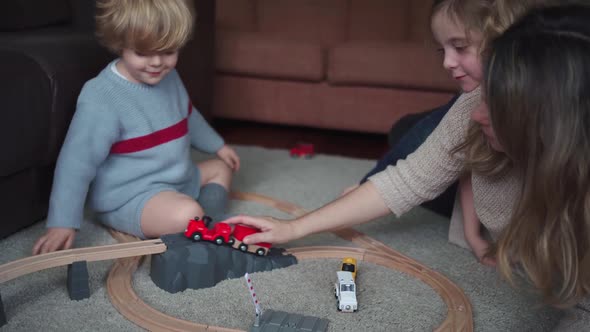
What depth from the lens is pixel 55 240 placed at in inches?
45.9

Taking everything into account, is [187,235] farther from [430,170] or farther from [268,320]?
[430,170]

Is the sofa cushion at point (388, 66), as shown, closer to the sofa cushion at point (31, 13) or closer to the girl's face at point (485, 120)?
the sofa cushion at point (31, 13)

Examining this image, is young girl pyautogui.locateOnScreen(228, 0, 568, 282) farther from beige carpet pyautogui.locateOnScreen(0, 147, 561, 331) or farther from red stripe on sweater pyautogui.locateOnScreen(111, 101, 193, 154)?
red stripe on sweater pyautogui.locateOnScreen(111, 101, 193, 154)

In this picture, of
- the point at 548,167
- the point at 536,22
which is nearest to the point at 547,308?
the point at 548,167

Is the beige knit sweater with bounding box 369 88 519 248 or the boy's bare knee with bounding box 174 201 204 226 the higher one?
the beige knit sweater with bounding box 369 88 519 248

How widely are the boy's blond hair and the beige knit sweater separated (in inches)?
18.4

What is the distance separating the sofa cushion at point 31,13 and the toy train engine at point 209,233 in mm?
746

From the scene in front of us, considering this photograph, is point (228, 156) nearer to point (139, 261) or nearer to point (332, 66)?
point (139, 261)

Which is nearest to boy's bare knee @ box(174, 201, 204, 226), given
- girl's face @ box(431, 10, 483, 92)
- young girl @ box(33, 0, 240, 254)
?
young girl @ box(33, 0, 240, 254)

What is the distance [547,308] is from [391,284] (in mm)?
269

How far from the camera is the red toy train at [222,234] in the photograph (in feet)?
3.67

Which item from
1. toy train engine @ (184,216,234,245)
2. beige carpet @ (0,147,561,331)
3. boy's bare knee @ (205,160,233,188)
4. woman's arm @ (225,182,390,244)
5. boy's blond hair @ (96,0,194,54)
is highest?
boy's blond hair @ (96,0,194,54)

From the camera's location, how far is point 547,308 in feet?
3.62

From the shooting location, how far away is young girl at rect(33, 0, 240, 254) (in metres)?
1.19
